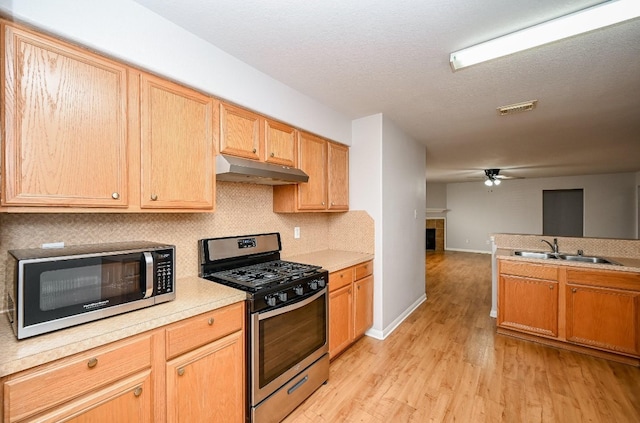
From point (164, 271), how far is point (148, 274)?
81 mm

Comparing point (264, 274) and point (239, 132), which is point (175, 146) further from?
point (264, 274)

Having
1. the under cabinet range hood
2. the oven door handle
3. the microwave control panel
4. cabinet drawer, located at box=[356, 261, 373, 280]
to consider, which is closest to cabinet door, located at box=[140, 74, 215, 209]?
the under cabinet range hood

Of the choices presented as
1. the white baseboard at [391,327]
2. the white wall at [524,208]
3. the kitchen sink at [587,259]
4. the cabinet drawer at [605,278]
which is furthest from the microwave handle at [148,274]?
the white wall at [524,208]

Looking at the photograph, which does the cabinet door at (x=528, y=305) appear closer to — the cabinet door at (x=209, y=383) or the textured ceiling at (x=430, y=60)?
the textured ceiling at (x=430, y=60)

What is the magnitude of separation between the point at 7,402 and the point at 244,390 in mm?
1051

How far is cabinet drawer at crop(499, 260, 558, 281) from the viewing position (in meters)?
2.85

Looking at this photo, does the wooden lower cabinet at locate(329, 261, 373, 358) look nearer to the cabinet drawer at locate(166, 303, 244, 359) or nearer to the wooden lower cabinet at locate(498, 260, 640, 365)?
the cabinet drawer at locate(166, 303, 244, 359)

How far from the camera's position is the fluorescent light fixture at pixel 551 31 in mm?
1400

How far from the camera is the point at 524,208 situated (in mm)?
8344

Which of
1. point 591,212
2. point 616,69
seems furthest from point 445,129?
point 591,212

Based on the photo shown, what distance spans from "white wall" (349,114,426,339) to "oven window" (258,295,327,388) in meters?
1.07

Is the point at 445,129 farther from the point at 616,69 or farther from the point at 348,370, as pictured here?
the point at 348,370

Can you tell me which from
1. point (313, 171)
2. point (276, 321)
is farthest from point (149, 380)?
point (313, 171)

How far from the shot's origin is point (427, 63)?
2.02 metres
